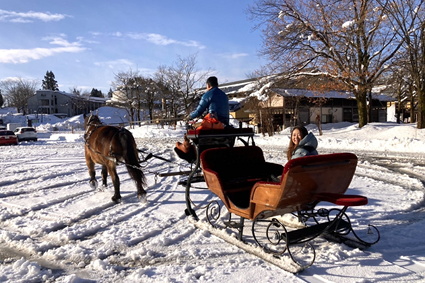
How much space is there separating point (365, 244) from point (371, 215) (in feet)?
4.86

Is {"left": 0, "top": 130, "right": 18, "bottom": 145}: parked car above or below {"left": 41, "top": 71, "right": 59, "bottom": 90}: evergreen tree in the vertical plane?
below

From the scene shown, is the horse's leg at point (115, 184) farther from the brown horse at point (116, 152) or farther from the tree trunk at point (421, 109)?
the tree trunk at point (421, 109)

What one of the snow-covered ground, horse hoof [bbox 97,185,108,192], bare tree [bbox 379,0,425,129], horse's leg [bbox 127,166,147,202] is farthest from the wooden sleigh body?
bare tree [bbox 379,0,425,129]

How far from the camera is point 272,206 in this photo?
341 cm

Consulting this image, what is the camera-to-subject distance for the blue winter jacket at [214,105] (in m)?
5.27

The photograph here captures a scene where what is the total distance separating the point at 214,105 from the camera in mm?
5297

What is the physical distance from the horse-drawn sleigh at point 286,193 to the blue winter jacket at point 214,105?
17.1 inches

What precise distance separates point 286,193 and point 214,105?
7.86 ft

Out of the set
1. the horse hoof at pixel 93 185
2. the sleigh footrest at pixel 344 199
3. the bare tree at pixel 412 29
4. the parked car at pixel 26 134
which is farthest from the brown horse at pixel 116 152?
the parked car at pixel 26 134

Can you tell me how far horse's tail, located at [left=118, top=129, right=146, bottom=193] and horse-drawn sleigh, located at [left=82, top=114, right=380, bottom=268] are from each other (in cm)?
171

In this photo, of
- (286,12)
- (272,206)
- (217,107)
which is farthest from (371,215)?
(286,12)

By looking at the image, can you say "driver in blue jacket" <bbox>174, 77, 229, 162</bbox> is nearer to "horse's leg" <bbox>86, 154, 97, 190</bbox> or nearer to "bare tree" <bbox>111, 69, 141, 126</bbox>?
"horse's leg" <bbox>86, 154, 97, 190</bbox>

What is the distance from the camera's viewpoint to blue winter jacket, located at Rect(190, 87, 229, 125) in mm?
5270

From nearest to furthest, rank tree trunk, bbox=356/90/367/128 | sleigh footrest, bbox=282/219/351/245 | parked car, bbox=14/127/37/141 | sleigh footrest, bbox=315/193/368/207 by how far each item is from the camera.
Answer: sleigh footrest, bbox=315/193/368/207 → sleigh footrest, bbox=282/219/351/245 → tree trunk, bbox=356/90/367/128 → parked car, bbox=14/127/37/141
